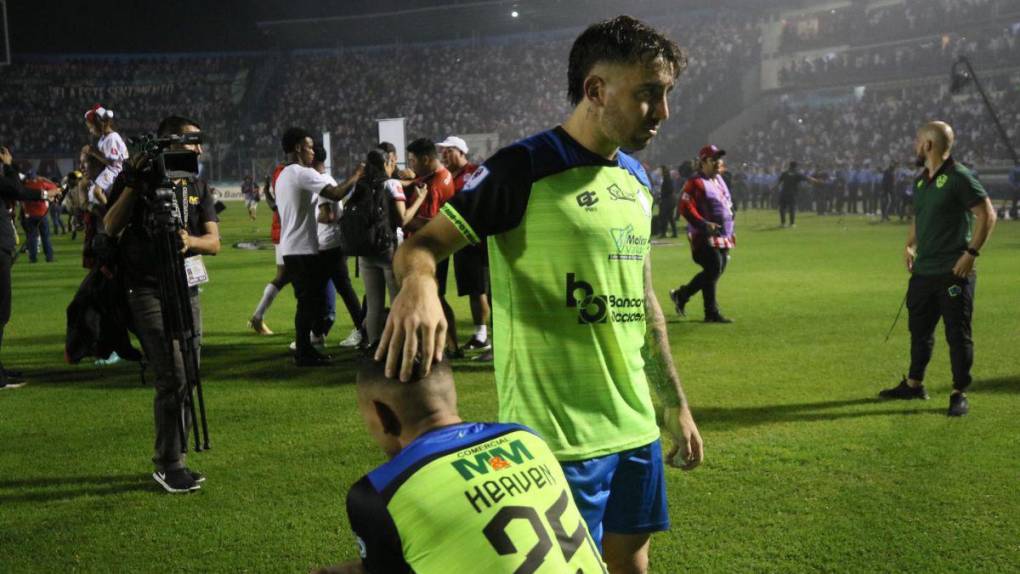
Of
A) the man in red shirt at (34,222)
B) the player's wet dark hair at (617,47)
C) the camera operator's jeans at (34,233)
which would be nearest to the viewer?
the player's wet dark hair at (617,47)

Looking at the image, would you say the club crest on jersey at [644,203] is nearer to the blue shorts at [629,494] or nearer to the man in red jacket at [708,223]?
the blue shorts at [629,494]

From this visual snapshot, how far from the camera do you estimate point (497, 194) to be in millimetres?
2400

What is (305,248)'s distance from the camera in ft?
28.8

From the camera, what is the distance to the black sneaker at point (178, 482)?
17.1 feet

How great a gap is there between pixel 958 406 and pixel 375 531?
5870 mm

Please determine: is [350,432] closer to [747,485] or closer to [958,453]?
[747,485]

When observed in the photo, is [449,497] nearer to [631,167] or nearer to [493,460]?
[493,460]

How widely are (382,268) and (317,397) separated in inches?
70.3

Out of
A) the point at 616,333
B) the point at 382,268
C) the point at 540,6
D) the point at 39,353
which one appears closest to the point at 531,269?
the point at 616,333

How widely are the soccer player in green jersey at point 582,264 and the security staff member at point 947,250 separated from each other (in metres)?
4.86

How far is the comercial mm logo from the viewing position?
1.91m

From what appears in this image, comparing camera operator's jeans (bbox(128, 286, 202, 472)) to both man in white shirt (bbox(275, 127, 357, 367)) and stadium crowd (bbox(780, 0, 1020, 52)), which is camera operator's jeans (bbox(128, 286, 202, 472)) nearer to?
man in white shirt (bbox(275, 127, 357, 367))

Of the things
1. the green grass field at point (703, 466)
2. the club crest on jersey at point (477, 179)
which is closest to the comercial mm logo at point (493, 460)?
the club crest on jersey at point (477, 179)

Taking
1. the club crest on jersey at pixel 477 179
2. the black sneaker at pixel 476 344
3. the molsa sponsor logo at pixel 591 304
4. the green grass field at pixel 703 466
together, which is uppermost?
the club crest on jersey at pixel 477 179
